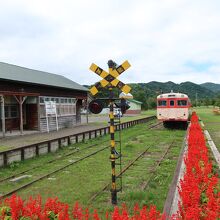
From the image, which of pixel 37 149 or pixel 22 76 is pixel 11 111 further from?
pixel 37 149

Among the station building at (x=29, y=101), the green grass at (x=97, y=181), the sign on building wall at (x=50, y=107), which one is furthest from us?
the sign on building wall at (x=50, y=107)

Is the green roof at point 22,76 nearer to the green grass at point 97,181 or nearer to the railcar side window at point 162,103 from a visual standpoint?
the railcar side window at point 162,103

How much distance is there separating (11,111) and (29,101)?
182 cm

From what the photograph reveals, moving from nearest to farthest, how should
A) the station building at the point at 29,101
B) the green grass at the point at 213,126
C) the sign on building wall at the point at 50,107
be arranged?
1. the green grass at the point at 213,126
2. the station building at the point at 29,101
3. the sign on building wall at the point at 50,107

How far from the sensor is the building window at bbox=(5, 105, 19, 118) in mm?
21422

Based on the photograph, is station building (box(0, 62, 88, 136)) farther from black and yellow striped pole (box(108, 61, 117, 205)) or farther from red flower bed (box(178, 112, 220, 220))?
red flower bed (box(178, 112, 220, 220))

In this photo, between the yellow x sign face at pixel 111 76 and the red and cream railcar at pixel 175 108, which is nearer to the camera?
the yellow x sign face at pixel 111 76

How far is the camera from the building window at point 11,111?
21.4 meters

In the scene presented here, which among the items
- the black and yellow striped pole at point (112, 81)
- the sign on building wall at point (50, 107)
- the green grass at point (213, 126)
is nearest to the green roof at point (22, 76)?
the sign on building wall at point (50, 107)

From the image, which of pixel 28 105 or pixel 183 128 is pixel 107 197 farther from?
→ pixel 183 128

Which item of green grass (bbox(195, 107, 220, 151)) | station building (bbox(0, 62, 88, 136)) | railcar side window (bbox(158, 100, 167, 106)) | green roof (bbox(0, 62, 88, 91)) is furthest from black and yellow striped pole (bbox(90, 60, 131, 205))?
railcar side window (bbox(158, 100, 167, 106))

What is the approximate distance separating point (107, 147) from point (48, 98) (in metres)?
10.5

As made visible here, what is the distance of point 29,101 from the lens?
76.3 feet

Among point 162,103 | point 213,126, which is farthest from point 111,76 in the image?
point 213,126
